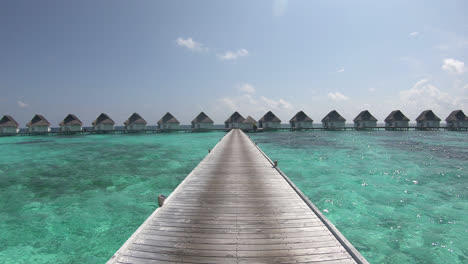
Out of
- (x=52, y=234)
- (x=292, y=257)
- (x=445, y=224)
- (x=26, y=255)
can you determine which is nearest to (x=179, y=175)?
(x=52, y=234)

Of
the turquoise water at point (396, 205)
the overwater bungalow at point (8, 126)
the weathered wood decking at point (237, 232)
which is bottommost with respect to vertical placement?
the turquoise water at point (396, 205)

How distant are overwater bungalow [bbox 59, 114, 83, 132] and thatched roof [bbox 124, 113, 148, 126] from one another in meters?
13.6

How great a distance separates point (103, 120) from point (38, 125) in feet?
57.1

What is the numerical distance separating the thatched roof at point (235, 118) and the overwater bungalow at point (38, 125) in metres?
55.9

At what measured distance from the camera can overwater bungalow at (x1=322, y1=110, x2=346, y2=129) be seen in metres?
69.2

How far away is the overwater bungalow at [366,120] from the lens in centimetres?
6894

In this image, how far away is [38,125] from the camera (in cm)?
6091

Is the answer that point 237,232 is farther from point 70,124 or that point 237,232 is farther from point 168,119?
point 70,124

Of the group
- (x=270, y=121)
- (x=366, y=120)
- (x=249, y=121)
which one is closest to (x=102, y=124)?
(x=249, y=121)

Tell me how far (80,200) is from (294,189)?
10435 millimetres

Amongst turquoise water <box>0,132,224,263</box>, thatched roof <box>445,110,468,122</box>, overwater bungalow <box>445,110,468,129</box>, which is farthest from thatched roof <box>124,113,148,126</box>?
thatched roof <box>445,110,468,122</box>

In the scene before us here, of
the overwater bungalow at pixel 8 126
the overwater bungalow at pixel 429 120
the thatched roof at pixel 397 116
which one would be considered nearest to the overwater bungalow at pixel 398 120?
the thatched roof at pixel 397 116

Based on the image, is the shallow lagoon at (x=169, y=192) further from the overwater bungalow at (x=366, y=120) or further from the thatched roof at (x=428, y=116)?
the thatched roof at (x=428, y=116)

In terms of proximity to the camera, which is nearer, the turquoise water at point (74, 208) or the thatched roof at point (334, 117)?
the turquoise water at point (74, 208)
